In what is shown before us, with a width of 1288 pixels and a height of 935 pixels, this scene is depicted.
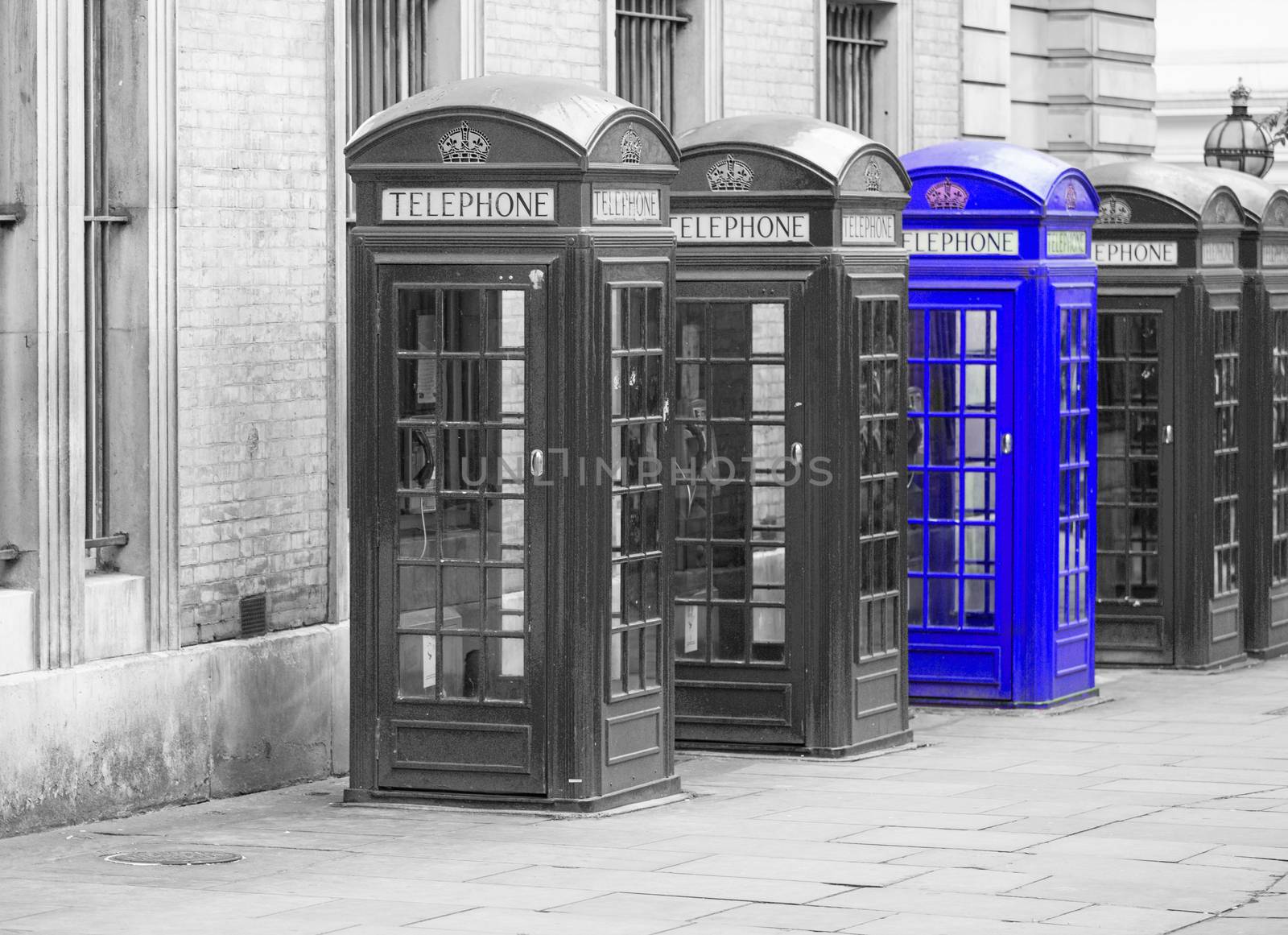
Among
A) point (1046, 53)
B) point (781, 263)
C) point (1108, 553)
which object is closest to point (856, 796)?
point (781, 263)

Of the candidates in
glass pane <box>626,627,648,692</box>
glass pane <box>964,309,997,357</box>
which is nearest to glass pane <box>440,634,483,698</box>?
glass pane <box>626,627,648,692</box>

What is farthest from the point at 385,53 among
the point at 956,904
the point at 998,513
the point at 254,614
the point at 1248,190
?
the point at 1248,190

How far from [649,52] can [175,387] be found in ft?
15.7

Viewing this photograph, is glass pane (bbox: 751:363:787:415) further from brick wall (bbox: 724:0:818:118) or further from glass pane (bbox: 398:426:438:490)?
brick wall (bbox: 724:0:818:118)

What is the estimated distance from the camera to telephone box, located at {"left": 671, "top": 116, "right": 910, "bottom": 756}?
35.4 ft

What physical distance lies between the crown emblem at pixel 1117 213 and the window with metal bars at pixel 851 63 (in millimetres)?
2330

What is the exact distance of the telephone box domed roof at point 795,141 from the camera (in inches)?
424

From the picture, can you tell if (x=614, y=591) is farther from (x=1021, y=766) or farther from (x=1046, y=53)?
(x=1046, y=53)

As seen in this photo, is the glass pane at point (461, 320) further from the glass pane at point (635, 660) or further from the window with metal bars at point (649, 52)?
the window with metal bars at point (649, 52)

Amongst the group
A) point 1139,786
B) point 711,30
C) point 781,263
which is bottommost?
point 1139,786

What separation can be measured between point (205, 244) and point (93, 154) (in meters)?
0.56

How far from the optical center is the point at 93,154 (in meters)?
9.90

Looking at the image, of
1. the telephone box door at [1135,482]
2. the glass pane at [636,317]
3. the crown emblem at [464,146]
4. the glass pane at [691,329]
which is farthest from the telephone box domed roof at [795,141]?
the telephone box door at [1135,482]

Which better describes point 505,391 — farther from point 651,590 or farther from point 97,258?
point 97,258
